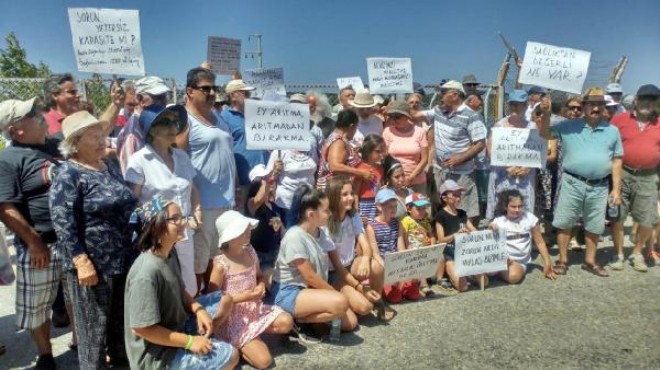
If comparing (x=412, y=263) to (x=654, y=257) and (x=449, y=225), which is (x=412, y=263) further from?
(x=654, y=257)

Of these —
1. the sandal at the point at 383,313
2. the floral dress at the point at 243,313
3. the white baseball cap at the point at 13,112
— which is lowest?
the sandal at the point at 383,313

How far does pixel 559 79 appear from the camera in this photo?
5773 millimetres

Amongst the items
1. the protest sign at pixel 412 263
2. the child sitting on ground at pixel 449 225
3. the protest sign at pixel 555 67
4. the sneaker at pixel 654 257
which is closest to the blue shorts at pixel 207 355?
the protest sign at pixel 412 263

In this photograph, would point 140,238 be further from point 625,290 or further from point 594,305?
point 625,290

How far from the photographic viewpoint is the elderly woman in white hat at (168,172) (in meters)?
3.76

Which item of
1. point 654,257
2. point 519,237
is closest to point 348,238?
point 519,237

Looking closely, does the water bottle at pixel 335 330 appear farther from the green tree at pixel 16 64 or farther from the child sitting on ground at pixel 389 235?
the green tree at pixel 16 64

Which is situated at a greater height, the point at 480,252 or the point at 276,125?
Answer: the point at 276,125

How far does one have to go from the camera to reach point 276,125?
470 centimetres

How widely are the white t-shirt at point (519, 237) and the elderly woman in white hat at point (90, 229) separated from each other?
4.01 meters

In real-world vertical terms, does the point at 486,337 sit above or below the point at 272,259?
below

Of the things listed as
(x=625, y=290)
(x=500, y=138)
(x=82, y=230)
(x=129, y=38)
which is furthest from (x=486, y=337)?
(x=129, y=38)

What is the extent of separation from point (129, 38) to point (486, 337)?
4189mm

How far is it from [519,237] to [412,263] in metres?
1.65
